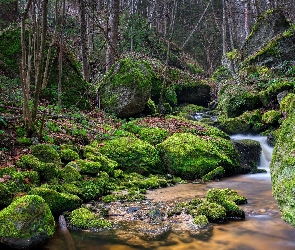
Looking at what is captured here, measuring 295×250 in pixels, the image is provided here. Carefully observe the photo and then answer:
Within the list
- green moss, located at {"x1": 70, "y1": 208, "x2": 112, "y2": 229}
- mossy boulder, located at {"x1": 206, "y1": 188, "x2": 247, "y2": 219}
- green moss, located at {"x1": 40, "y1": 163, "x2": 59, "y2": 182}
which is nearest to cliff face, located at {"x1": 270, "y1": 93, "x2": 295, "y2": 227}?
mossy boulder, located at {"x1": 206, "y1": 188, "x2": 247, "y2": 219}

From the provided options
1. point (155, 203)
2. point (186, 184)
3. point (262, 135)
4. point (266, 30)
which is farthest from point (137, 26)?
point (155, 203)

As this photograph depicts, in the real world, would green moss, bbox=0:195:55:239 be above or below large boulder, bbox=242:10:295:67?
below

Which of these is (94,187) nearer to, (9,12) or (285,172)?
(285,172)

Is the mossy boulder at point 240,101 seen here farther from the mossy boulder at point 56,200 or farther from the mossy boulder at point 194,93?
the mossy boulder at point 56,200

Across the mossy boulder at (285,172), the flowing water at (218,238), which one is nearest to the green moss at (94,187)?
the flowing water at (218,238)

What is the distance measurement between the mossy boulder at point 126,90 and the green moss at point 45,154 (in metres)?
5.05

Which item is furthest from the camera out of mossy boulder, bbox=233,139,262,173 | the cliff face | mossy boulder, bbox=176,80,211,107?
mossy boulder, bbox=176,80,211,107

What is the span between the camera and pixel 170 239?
14.1 feet

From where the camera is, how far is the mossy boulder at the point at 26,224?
3844 millimetres

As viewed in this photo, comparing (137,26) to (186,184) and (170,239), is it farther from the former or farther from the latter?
(170,239)

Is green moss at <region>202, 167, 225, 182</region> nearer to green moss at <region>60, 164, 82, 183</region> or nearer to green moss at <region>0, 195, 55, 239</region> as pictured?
green moss at <region>60, 164, 82, 183</region>

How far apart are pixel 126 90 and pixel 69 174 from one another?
5688mm

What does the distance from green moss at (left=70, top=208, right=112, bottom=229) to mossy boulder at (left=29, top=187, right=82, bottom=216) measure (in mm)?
210

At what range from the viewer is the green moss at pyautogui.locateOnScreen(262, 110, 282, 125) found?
12344 mm
